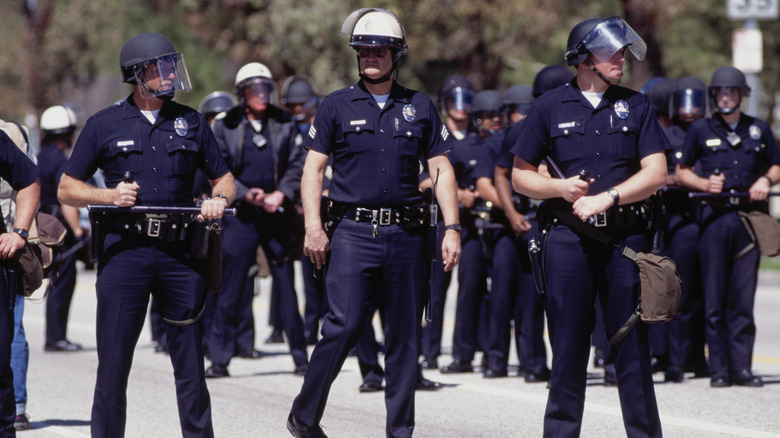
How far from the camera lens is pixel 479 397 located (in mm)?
9086

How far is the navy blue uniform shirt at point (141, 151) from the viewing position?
20.7 feet

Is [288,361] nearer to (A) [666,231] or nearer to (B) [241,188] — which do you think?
(B) [241,188]

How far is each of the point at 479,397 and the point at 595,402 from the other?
85 cm

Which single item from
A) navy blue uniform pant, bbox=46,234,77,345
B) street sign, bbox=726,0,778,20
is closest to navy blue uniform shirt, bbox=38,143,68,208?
navy blue uniform pant, bbox=46,234,77,345

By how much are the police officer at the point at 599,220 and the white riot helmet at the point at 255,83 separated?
4471mm

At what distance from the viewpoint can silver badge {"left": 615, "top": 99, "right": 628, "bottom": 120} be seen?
6242 millimetres

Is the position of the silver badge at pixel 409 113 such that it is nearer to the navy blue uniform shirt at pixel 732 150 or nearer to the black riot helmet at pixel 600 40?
the black riot helmet at pixel 600 40

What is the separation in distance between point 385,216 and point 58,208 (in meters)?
5.75

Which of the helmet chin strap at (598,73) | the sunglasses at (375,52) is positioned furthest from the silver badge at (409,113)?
the helmet chin strap at (598,73)

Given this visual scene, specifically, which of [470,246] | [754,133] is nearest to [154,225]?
[470,246]

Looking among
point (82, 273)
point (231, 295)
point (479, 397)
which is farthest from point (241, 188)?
point (82, 273)

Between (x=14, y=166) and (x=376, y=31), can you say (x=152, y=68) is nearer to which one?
(x=14, y=166)

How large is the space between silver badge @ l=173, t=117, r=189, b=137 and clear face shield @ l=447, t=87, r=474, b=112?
4.23 m

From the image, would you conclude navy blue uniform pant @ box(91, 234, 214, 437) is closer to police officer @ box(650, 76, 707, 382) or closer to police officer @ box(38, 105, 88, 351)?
police officer @ box(650, 76, 707, 382)
